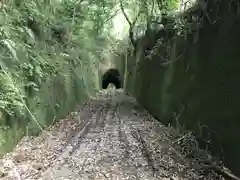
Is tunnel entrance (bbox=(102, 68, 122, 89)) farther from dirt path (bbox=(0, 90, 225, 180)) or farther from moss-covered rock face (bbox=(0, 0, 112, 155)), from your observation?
dirt path (bbox=(0, 90, 225, 180))

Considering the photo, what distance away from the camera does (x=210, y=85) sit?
6.93 m

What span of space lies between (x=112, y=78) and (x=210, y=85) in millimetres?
31446

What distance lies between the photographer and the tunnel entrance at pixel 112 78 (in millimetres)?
35312

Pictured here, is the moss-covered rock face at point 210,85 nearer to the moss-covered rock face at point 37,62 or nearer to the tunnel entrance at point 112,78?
the moss-covered rock face at point 37,62

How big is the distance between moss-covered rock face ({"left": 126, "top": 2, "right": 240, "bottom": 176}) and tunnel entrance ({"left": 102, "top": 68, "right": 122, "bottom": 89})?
24.1 meters

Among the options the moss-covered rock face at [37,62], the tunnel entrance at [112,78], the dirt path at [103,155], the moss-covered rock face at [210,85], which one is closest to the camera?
the moss-covered rock face at [210,85]

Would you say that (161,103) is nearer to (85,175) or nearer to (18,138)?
(18,138)

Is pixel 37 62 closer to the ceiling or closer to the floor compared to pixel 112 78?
closer to the ceiling

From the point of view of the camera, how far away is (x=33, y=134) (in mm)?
9141

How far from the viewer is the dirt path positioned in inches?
238

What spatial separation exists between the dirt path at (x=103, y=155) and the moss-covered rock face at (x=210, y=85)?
1.91 feet

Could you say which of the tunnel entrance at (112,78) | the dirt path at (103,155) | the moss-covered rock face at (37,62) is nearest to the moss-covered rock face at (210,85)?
the dirt path at (103,155)

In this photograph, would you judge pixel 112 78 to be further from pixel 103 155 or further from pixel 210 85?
pixel 210 85

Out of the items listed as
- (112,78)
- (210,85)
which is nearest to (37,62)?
(210,85)
